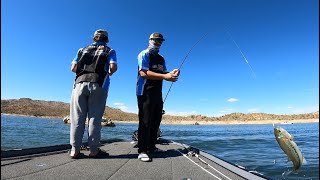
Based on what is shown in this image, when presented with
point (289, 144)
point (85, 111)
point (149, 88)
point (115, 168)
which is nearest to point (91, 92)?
point (85, 111)

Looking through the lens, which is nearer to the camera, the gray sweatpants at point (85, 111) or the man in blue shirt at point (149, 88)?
the gray sweatpants at point (85, 111)

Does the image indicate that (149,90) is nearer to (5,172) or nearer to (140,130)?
(140,130)

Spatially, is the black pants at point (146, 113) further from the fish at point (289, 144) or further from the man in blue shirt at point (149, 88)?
the fish at point (289, 144)

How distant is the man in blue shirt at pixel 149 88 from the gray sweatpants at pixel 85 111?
651 mm

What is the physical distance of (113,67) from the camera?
14.9 feet

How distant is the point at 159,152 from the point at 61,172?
226 centimetres

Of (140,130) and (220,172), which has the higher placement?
(140,130)

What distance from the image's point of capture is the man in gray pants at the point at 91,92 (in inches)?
177

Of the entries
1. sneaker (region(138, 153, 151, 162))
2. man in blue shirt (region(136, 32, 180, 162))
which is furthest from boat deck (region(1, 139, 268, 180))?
man in blue shirt (region(136, 32, 180, 162))

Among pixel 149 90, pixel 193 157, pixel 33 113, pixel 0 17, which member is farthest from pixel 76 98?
pixel 33 113

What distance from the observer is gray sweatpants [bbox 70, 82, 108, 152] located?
4480 millimetres

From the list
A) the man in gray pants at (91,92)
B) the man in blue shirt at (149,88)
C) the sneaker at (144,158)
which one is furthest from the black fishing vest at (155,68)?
the sneaker at (144,158)

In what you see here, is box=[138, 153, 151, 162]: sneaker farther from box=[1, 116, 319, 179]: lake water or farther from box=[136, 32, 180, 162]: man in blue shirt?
box=[1, 116, 319, 179]: lake water

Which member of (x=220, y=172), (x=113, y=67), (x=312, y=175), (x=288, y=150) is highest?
(x=113, y=67)
